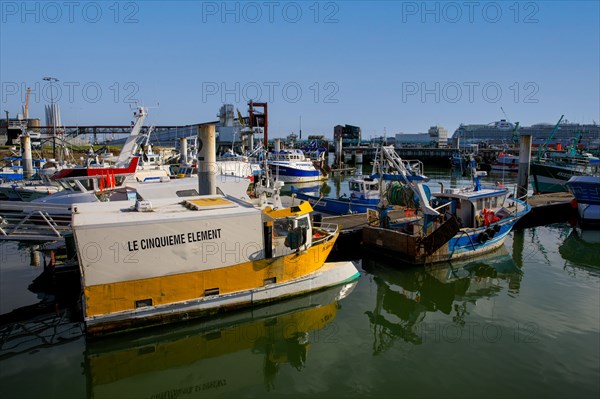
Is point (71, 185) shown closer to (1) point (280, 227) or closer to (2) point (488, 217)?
(1) point (280, 227)

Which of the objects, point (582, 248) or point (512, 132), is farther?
point (512, 132)

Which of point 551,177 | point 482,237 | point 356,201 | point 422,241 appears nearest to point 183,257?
point 422,241

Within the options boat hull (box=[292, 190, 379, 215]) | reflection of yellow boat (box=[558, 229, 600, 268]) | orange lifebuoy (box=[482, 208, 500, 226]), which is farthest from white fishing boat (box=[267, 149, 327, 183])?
orange lifebuoy (box=[482, 208, 500, 226])

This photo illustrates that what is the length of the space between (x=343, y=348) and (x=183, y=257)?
15.2ft

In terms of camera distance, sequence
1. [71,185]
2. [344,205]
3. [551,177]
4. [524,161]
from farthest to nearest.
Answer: [551,177] < [524,161] < [344,205] < [71,185]

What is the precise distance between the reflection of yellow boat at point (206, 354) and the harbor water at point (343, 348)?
0.03 m

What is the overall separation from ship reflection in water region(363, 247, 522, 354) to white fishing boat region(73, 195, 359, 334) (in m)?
2.91

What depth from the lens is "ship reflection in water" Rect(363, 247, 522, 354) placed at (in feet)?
37.8

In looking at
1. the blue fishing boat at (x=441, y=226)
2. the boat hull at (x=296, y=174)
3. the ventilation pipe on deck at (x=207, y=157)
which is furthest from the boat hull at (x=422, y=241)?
the boat hull at (x=296, y=174)

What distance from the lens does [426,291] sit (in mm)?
14445

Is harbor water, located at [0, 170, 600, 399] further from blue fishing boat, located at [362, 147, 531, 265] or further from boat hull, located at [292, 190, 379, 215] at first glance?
boat hull, located at [292, 190, 379, 215]

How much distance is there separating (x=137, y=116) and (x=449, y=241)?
17264mm

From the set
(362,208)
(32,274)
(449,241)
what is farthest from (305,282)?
(362,208)

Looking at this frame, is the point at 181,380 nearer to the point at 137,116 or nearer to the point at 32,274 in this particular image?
the point at 32,274
